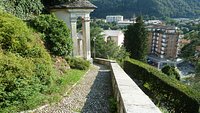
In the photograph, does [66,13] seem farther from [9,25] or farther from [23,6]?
[9,25]

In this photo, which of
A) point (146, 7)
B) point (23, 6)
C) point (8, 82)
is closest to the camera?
point (8, 82)

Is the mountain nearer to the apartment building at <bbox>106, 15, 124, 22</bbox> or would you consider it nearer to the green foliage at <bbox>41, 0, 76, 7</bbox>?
the apartment building at <bbox>106, 15, 124, 22</bbox>

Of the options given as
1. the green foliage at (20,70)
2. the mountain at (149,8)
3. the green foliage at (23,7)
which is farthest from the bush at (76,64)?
the mountain at (149,8)

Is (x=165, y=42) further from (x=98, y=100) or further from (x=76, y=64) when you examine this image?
(x=98, y=100)

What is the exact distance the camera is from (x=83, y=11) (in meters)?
19.3

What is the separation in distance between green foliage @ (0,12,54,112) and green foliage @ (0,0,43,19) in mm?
3891

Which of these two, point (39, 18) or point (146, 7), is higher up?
point (146, 7)

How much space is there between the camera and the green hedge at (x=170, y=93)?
32.5ft

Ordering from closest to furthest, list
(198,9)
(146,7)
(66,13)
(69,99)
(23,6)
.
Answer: (69,99) < (23,6) < (66,13) < (146,7) < (198,9)

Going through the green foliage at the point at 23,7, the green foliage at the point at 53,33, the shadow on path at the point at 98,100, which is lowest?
the shadow on path at the point at 98,100

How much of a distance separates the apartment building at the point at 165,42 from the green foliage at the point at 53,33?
236 ft

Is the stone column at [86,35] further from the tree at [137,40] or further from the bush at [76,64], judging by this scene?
the tree at [137,40]

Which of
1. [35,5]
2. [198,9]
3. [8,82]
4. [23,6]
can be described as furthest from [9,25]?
[198,9]

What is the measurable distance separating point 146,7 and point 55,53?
13966cm
